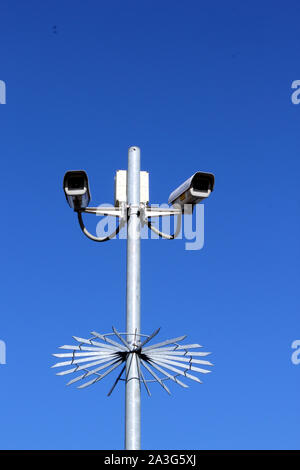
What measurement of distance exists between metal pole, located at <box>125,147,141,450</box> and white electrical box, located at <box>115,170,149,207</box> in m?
0.13

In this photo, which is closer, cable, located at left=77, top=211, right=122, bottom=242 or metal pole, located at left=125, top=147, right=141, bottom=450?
metal pole, located at left=125, top=147, right=141, bottom=450

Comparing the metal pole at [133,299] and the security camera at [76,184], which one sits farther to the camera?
the security camera at [76,184]

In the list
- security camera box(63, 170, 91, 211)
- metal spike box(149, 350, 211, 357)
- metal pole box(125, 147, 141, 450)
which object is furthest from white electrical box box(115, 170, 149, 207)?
metal spike box(149, 350, 211, 357)

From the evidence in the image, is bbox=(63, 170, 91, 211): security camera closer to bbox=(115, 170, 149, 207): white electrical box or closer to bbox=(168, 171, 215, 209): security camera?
bbox=(115, 170, 149, 207): white electrical box

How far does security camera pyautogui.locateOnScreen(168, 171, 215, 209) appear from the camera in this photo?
18.5m

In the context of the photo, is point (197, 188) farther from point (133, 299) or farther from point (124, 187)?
point (133, 299)

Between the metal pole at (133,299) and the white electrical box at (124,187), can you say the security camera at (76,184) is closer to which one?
the white electrical box at (124,187)

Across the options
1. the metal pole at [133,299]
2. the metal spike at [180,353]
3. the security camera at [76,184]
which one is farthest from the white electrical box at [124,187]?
the metal spike at [180,353]

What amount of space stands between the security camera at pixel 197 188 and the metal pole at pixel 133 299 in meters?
0.73

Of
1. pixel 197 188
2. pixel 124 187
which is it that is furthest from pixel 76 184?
pixel 197 188

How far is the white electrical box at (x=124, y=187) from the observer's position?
1881 centimetres

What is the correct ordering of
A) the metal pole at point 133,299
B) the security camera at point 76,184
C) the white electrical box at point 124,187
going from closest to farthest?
the metal pole at point 133,299
the security camera at point 76,184
the white electrical box at point 124,187
